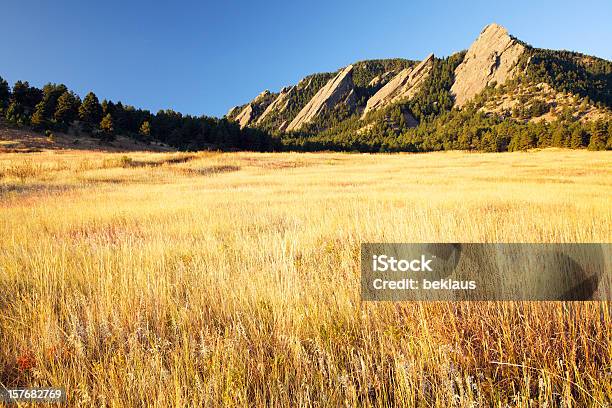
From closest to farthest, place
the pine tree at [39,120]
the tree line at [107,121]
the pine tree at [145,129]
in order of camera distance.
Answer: the pine tree at [39,120] < the tree line at [107,121] < the pine tree at [145,129]

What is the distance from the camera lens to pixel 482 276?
3.29 meters

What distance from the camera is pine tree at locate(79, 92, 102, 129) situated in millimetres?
60031

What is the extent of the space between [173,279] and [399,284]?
286 cm

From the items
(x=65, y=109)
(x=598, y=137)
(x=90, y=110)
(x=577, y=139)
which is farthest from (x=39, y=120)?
(x=598, y=137)

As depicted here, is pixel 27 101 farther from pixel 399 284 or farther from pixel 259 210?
pixel 399 284

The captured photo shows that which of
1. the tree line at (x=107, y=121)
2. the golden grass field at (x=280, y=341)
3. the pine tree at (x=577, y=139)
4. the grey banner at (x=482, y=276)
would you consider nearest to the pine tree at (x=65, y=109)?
the tree line at (x=107, y=121)

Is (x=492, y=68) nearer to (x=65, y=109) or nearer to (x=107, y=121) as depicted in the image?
(x=107, y=121)

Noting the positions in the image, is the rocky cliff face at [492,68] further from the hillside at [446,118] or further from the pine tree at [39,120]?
the pine tree at [39,120]

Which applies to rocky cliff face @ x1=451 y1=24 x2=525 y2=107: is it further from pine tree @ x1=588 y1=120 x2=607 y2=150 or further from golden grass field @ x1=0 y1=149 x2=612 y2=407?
golden grass field @ x1=0 y1=149 x2=612 y2=407

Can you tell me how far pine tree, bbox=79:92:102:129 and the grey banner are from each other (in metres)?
72.0

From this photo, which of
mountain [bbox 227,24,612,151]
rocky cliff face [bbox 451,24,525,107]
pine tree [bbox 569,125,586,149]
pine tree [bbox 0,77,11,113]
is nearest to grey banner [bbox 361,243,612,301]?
pine tree [bbox 0,77,11,113]

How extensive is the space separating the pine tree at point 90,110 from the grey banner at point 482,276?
72.0m

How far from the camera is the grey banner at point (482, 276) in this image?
285 cm

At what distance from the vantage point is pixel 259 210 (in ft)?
33.3
